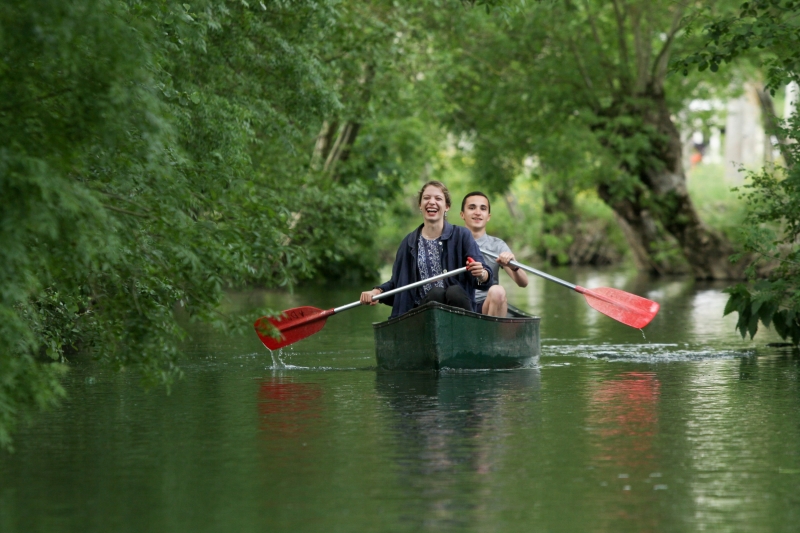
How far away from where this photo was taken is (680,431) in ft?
25.0

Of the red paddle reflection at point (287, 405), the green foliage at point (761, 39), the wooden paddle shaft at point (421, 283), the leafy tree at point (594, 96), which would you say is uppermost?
the leafy tree at point (594, 96)

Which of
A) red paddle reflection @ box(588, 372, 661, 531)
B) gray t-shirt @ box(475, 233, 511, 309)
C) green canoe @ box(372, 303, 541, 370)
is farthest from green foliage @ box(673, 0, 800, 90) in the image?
red paddle reflection @ box(588, 372, 661, 531)

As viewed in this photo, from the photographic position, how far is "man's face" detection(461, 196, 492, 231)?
11633 mm

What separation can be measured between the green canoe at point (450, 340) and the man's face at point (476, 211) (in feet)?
3.36

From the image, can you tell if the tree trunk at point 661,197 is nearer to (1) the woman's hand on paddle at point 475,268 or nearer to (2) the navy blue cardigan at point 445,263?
(2) the navy blue cardigan at point 445,263

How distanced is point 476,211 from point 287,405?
332 centimetres

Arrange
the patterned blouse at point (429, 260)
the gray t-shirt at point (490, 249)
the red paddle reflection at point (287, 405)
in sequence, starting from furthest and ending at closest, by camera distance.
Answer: the gray t-shirt at point (490, 249)
the patterned blouse at point (429, 260)
the red paddle reflection at point (287, 405)

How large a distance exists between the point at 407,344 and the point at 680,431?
3.75 metres

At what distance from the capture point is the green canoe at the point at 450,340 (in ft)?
35.2

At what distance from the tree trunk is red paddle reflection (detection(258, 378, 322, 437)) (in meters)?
19.1

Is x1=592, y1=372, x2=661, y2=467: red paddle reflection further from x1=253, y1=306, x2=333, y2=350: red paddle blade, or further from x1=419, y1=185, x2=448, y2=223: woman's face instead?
x1=253, y1=306, x2=333, y2=350: red paddle blade

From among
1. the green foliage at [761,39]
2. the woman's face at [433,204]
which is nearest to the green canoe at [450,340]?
the woman's face at [433,204]

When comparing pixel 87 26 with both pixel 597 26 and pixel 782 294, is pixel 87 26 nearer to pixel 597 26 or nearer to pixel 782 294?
pixel 782 294

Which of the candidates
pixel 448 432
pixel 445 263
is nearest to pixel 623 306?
pixel 445 263
